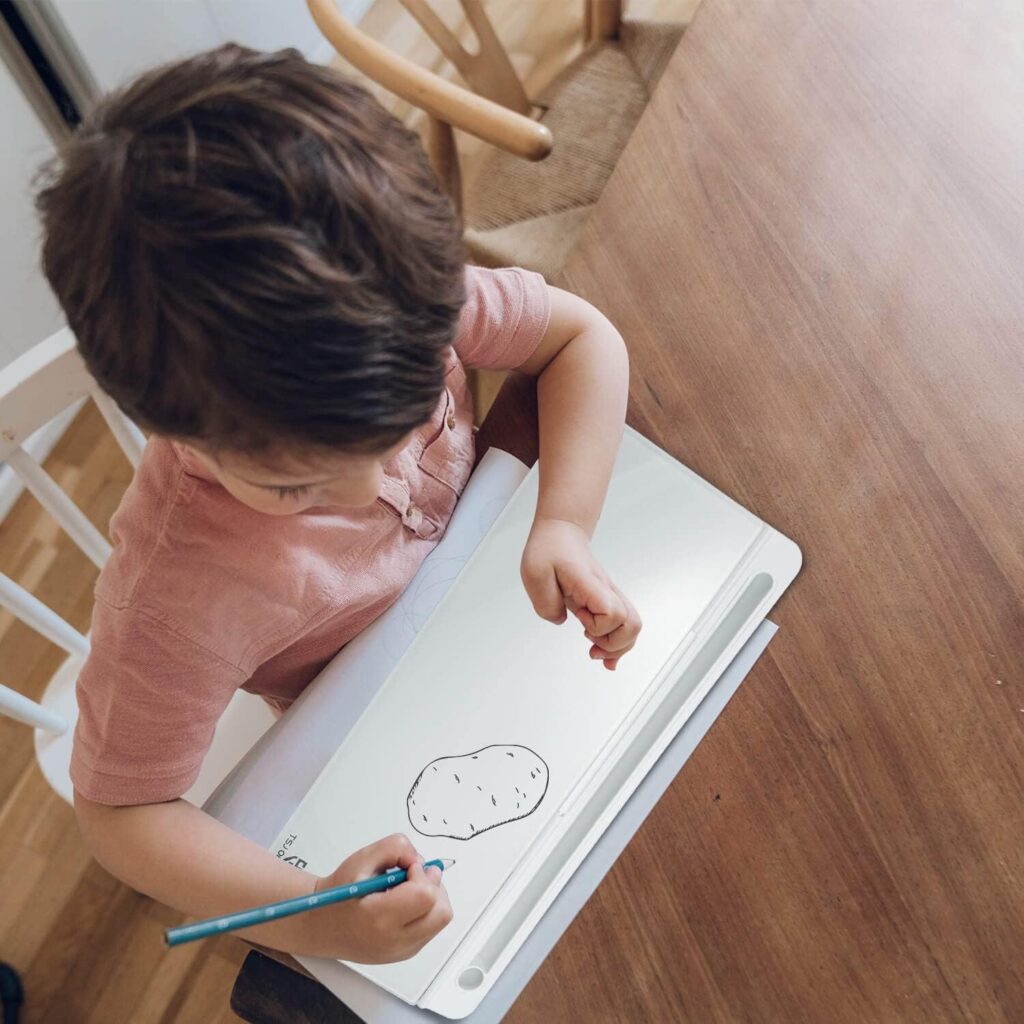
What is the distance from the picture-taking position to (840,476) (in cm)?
59

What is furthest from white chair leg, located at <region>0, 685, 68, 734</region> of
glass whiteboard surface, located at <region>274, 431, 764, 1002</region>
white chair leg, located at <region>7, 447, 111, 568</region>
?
glass whiteboard surface, located at <region>274, 431, 764, 1002</region>

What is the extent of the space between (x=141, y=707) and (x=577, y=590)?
0.87 feet

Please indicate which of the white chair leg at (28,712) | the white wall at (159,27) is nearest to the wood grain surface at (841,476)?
the white chair leg at (28,712)

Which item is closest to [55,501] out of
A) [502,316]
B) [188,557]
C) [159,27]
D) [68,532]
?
[68,532]

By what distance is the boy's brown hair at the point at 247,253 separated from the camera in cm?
34

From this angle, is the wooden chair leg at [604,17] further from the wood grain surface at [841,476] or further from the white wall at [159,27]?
the white wall at [159,27]

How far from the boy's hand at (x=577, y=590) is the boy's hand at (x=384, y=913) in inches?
6.7

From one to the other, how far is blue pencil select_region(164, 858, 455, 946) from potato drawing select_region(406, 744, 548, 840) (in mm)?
86

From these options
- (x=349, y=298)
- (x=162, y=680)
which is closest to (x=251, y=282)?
(x=349, y=298)

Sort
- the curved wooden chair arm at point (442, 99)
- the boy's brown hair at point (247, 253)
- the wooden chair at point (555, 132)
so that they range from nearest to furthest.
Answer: the boy's brown hair at point (247, 253) < the curved wooden chair arm at point (442, 99) < the wooden chair at point (555, 132)

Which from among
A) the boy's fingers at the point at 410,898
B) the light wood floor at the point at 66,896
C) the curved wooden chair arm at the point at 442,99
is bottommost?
the light wood floor at the point at 66,896

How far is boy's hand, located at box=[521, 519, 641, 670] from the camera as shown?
0.55 metres

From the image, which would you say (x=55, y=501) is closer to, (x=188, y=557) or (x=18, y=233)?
(x=188, y=557)

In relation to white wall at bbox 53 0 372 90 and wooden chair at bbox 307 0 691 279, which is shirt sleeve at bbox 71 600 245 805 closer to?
wooden chair at bbox 307 0 691 279
